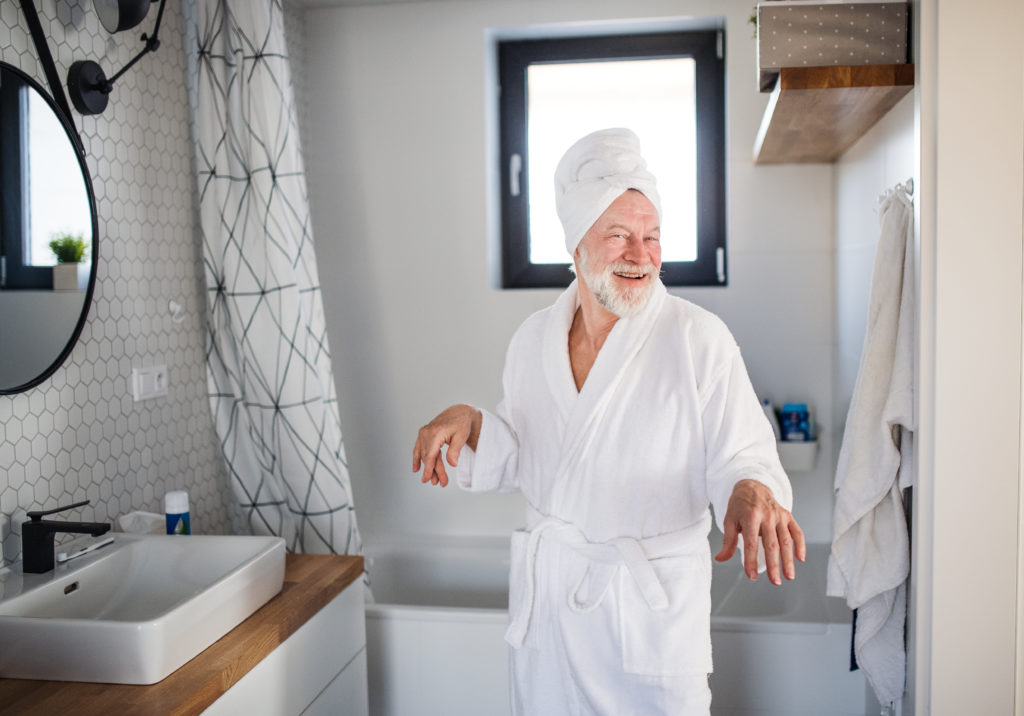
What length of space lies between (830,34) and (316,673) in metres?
1.66

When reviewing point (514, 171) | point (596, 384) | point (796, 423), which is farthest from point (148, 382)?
point (796, 423)

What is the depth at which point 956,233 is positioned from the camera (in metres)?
1.58

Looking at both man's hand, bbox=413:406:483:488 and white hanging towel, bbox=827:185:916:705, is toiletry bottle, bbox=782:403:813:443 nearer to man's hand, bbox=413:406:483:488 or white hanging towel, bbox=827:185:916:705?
white hanging towel, bbox=827:185:916:705

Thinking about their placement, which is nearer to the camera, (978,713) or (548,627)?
(548,627)

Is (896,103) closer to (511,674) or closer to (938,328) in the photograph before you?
(938,328)

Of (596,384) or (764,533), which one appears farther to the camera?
(596,384)

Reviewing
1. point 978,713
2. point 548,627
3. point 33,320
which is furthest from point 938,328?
point 33,320

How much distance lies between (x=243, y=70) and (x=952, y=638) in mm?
2020

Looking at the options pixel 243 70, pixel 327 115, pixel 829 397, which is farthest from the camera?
pixel 327 115

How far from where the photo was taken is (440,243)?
9.33 ft

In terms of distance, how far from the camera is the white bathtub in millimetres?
2100

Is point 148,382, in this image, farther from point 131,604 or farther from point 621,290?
point 621,290

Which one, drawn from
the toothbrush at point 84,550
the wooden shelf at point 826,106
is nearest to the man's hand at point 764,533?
the wooden shelf at point 826,106

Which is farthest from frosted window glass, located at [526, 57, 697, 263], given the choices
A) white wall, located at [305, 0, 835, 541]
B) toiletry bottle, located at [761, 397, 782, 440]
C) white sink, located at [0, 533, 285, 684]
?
white sink, located at [0, 533, 285, 684]
